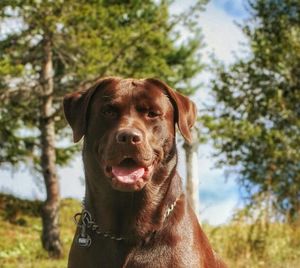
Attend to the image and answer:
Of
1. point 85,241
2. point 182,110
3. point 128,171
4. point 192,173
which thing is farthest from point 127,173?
point 192,173

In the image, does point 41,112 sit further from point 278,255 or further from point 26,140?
point 278,255

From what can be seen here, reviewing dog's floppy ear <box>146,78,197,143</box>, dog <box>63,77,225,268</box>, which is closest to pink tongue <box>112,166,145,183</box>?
dog <box>63,77,225,268</box>

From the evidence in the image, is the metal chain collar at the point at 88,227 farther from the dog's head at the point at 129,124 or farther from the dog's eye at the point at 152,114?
the dog's eye at the point at 152,114

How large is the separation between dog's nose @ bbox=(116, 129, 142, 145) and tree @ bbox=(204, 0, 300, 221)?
41.2 feet

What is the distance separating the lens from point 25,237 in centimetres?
1733

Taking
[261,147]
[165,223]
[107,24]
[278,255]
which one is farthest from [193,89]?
[165,223]

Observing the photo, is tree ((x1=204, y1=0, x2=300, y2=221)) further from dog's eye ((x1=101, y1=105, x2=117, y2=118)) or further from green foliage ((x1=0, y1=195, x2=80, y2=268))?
dog's eye ((x1=101, y1=105, x2=117, y2=118))

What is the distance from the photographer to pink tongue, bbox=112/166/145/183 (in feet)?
13.1

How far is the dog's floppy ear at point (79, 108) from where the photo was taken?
426cm

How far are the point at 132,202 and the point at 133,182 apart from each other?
306 millimetres

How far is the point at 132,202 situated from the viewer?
427 cm

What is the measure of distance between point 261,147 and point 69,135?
5172mm

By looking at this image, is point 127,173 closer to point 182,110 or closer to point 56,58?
point 182,110

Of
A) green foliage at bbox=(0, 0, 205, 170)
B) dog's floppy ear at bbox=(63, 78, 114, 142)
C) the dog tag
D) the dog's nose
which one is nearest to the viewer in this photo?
the dog's nose
